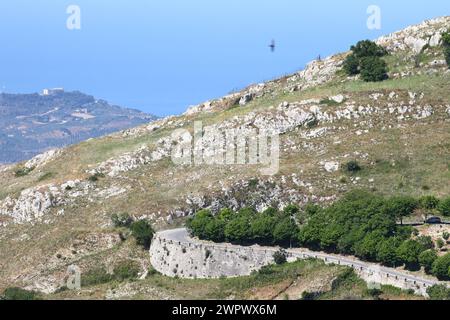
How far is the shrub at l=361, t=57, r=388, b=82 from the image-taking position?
404 ft

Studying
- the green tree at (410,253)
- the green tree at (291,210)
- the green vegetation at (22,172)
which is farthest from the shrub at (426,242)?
the green vegetation at (22,172)

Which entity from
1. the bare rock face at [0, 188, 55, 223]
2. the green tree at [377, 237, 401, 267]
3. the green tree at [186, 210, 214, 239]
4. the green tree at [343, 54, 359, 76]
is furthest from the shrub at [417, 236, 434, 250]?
the green tree at [343, 54, 359, 76]

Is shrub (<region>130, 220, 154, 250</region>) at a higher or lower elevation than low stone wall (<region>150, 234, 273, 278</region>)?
higher

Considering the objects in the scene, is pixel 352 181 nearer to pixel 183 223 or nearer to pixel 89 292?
pixel 183 223

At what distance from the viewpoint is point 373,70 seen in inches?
4862

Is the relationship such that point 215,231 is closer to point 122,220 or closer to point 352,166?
point 122,220

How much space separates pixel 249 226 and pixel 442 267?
61.6 feet

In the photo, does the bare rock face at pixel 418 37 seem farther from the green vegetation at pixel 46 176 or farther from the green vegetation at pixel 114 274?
the green vegetation at pixel 114 274

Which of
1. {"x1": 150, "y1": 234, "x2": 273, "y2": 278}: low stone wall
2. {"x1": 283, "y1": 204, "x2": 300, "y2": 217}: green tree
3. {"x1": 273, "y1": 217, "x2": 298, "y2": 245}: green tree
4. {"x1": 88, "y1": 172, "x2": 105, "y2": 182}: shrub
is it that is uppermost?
{"x1": 88, "y1": 172, "x2": 105, "y2": 182}: shrub

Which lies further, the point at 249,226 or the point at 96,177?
the point at 96,177

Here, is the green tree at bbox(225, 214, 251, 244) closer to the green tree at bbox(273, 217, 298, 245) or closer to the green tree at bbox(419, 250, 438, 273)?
the green tree at bbox(273, 217, 298, 245)

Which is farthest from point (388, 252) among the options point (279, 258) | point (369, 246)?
point (279, 258)

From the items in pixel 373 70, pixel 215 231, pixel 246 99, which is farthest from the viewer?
pixel 246 99

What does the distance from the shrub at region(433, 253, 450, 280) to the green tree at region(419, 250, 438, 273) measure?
1.01 metres
